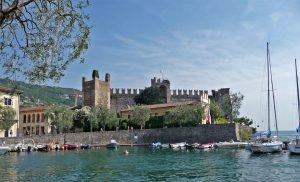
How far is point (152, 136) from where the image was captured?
67.8m

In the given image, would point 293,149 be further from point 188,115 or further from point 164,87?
point 164,87

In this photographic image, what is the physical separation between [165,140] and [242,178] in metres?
42.0

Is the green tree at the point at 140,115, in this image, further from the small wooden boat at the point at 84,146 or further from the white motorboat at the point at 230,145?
the white motorboat at the point at 230,145

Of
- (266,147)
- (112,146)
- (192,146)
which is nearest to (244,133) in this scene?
(192,146)

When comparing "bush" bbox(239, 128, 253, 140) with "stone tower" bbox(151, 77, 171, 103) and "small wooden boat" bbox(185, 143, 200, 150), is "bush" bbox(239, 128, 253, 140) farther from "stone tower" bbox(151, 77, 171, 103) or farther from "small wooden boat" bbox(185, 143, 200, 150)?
"stone tower" bbox(151, 77, 171, 103)

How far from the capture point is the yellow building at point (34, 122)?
85.5m

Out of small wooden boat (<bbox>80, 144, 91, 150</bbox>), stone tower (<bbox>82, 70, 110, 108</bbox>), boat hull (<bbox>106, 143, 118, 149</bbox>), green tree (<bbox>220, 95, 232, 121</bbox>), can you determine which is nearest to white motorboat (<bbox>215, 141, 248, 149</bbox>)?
boat hull (<bbox>106, 143, 118, 149</bbox>)

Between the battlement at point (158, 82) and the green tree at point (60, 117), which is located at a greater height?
the battlement at point (158, 82)

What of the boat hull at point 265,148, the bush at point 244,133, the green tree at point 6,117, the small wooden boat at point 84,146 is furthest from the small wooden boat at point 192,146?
the green tree at point 6,117

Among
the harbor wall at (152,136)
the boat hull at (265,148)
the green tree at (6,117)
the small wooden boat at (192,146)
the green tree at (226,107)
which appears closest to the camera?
the boat hull at (265,148)

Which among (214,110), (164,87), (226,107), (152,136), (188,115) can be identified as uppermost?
(164,87)

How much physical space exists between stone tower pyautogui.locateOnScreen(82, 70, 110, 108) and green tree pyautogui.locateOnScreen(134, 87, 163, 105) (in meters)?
8.23

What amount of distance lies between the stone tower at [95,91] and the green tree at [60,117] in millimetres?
11787

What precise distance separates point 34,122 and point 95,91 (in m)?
15.6
